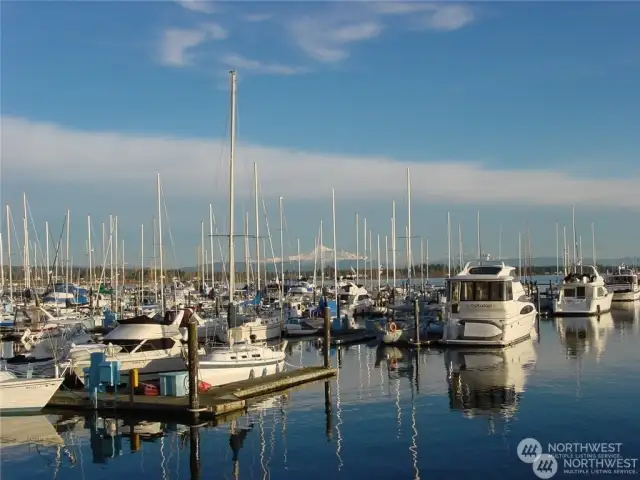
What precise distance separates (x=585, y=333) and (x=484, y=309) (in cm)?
1169

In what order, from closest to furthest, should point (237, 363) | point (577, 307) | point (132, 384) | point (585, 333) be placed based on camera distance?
point (132, 384) → point (237, 363) → point (585, 333) → point (577, 307)

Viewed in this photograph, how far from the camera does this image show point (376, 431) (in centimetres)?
2069

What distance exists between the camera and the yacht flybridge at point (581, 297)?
61.3 meters

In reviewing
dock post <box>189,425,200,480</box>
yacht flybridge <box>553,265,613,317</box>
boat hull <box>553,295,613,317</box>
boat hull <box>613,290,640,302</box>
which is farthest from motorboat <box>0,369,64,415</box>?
boat hull <box>613,290,640,302</box>

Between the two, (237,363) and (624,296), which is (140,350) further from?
(624,296)

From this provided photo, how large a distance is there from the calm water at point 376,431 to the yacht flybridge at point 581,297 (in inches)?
1216

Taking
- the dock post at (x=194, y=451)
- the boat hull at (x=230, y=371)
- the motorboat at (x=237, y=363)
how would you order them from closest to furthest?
the dock post at (x=194, y=451)
the boat hull at (x=230, y=371)
the motorboat at (x=237, y=363)

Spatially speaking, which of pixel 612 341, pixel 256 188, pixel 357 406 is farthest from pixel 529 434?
pixel 256 188

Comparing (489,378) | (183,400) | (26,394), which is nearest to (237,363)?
(183,400)

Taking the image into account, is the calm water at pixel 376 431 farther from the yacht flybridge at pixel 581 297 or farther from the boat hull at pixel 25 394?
the yacht flybridge at pixel 581 297

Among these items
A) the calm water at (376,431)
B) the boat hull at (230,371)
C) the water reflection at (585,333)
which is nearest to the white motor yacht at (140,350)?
the boat hull at (230,371)

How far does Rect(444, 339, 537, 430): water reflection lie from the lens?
2373cm

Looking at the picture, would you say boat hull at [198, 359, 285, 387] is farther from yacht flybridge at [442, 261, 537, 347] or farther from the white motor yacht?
yacht flybridge at [442, 261, 537, 347]

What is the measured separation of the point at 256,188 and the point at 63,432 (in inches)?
1311
